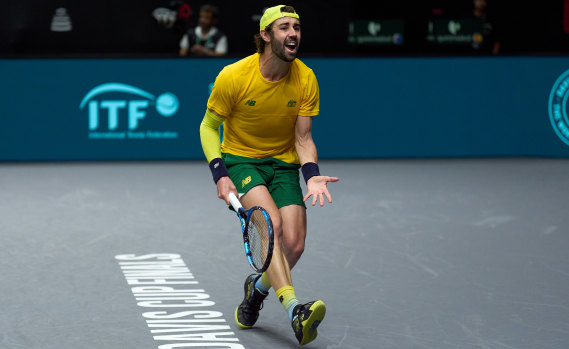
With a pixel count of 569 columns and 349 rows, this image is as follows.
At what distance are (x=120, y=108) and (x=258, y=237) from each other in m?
8.30

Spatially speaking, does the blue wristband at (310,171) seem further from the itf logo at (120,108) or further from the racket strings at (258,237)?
the itf logo at (120,108)

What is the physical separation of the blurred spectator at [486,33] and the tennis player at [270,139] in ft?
35.4

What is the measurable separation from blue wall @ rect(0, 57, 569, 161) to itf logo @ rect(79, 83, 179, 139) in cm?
1

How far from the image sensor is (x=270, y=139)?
5.97m

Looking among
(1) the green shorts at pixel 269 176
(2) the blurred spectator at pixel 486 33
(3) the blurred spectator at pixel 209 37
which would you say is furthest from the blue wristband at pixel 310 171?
(2) the blurred spectator at pixel 486 33

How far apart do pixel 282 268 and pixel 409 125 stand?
862 centimetres

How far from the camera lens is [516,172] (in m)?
12.7

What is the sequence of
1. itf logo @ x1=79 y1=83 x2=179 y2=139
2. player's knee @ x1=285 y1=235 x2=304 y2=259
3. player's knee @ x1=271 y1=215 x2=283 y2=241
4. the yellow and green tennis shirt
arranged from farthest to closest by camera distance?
1. itf logo @ x1=79 y1=83 x2=179 y2=139
2. the yellow and green tennis shirt
3. player's knee @ x1=285 y1=235 x2=304 y2=259
4. player's knee @ x1=271 y1=215 x2=283 y2=241

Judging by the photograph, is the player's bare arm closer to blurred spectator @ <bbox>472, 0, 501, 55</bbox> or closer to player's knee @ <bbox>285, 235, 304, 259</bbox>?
player's knee @ <bbox>285, 235, 304, 259</bbox>

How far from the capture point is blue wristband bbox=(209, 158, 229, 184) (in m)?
5.72

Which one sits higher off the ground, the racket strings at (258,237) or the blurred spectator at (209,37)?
the racket strings at (258,237)

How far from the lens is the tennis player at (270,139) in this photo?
18.5 ft

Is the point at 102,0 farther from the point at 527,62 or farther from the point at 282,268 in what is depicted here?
the point at 282,268

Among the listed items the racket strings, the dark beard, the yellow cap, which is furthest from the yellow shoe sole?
the yellow cap
